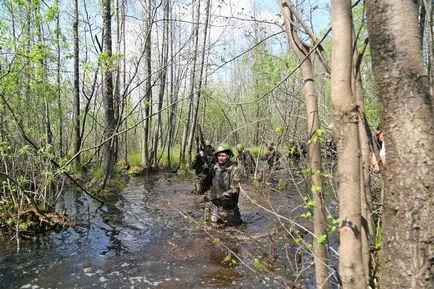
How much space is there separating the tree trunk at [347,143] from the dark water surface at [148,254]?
147 centimetres

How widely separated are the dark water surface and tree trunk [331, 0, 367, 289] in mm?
1467

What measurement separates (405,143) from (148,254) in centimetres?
565

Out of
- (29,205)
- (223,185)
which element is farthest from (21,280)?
(223,185)

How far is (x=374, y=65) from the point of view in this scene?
5.48 ft

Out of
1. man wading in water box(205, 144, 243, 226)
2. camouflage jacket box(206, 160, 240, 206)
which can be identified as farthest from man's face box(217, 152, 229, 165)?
camouflage jacket box(206, 160, 240, 206)

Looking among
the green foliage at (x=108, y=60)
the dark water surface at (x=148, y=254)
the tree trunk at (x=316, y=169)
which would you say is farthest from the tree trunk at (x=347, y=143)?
the green foliage at (x=108, y=60)

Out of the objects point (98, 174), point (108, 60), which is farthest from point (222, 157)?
point (98, 174)

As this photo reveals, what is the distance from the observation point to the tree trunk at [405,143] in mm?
1521

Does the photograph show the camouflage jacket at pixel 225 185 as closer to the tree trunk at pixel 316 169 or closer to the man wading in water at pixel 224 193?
the man wading in water at pixel 224 193

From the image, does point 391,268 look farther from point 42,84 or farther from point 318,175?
point 42,84

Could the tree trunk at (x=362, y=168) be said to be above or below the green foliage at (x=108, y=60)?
below

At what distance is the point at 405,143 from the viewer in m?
1.55

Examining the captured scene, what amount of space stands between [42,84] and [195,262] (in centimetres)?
603

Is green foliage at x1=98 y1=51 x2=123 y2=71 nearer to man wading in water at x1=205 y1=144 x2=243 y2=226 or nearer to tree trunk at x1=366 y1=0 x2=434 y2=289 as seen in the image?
man wading in water at x1=205 y1=144 x2=243 y2=226
